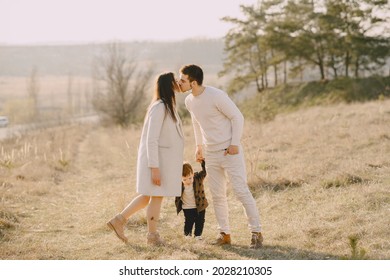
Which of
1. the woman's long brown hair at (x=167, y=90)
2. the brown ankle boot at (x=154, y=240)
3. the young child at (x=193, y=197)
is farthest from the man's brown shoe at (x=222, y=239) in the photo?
the woman's long brown hair at (x=167, y=90)

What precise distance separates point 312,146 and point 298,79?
27.4 metres

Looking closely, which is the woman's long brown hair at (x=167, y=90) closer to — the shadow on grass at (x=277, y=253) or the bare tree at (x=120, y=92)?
the shadow on grass at (x=277, y=253)

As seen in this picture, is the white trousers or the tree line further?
the tree line

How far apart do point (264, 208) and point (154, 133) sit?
9.33ft

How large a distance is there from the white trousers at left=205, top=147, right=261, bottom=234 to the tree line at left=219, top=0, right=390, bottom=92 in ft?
85.3

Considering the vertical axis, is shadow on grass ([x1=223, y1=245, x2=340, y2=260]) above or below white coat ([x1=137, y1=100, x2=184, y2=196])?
below

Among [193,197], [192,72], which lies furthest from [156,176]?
[192,72]

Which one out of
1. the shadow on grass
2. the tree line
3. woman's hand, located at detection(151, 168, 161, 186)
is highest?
the tree line

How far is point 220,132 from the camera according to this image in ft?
16.8

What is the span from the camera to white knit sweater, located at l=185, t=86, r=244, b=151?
16.6ft

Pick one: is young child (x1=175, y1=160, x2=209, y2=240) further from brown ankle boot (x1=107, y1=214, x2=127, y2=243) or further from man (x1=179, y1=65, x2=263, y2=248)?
brown ankle boot (x1=107, y1=214, x2=127, y2=243)

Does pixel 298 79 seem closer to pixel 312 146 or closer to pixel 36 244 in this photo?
pixel 312 146

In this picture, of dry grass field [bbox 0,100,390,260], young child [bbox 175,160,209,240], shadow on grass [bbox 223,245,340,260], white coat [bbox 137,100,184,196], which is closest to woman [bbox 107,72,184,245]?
white coat [bbox 137,100,184,196]

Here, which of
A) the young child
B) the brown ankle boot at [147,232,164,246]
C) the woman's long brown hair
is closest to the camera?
the woman's long brown hair
